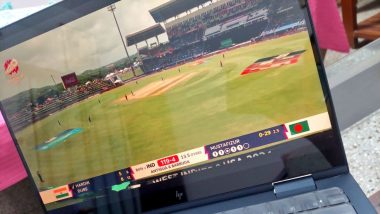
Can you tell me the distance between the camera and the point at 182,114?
0.51m

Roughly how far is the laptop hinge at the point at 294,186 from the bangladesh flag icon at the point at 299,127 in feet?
0.19

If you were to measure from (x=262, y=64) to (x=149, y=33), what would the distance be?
0.48 ft

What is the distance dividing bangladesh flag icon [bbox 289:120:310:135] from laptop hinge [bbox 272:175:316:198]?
59 mm

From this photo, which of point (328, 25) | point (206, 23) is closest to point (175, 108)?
point (206, 23)

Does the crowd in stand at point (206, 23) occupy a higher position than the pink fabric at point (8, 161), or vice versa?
the crowd in stand at point (206, 23)

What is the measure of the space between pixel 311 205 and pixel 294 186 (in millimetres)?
35

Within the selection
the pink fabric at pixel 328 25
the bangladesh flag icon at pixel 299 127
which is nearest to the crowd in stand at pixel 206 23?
the bangladesh flag icon at pixel 299 127

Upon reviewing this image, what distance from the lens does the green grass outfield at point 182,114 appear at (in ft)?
1.55

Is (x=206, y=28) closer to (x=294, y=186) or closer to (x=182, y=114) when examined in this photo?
(x=182, y=114)

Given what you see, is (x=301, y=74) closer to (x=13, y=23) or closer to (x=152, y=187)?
(x=152, y=187)

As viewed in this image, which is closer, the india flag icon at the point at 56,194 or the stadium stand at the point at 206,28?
the stadium stand at the point at 206,28

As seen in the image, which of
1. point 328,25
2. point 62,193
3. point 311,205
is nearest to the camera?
point 311,205
